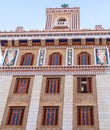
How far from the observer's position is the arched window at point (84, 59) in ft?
51.9

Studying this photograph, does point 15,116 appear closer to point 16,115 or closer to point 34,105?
point 16,115

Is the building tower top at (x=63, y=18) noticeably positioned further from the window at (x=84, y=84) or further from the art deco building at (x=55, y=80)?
the window at (x=84, y=84)

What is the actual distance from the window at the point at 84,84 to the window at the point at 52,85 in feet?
3.53

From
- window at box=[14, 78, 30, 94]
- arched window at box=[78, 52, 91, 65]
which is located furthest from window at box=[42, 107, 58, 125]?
arched window at box=[78, 52, 91, 65]

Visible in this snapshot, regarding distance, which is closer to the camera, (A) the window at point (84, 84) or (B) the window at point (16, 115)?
(B) the window at point (16, 115)

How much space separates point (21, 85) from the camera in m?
14.7

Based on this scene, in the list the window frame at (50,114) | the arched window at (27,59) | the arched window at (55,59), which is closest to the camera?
the window frame at (50,114)

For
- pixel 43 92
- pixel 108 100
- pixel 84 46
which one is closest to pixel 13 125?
pixel 43 92

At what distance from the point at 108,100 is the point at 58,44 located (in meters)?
5.26

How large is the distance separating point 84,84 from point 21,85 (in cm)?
327

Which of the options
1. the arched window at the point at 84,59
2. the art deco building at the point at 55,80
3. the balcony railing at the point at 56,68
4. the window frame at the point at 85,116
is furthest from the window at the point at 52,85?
the arched window at the point at 84,59

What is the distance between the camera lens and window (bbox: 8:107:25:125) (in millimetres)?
12871

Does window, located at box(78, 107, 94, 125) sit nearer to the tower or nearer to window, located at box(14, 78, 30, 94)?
window, located at box(14, 78, 30, 94)

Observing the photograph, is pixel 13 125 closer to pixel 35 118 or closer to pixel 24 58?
pixel 35 118
